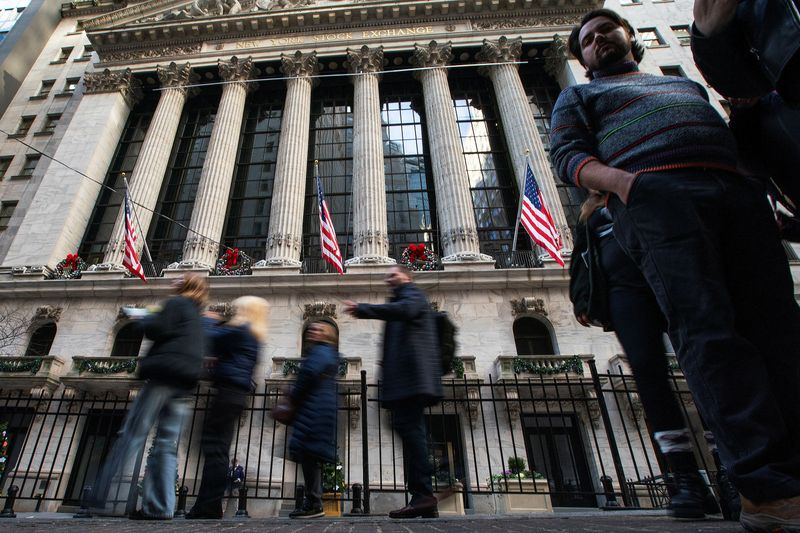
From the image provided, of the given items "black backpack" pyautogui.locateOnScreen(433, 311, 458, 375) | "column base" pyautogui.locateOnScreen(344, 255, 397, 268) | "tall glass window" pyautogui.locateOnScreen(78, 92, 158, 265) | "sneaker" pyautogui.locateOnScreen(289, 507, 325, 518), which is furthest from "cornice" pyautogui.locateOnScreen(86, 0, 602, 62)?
"sneaker" pyautogui.locateOnScreen(289, 507, 325, 518)

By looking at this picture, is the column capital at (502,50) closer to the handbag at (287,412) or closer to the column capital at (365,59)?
the column capital at (365,59)

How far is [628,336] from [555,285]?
13.2 meters

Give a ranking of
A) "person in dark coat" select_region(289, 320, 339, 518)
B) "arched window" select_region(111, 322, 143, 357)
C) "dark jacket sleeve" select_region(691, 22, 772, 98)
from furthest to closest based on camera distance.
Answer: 1. "arched window" select_region(111, 322, 143, 357)
2. "person in dark coat" select_region(289, 320, 339, 518)
3. "dark jacket sleeve" select_region(691, 22, 772, 98)

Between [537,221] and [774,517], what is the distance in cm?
1184

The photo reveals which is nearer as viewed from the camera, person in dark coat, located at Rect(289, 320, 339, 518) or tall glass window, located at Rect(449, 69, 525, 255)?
person in dark coat, located at Rect(289, 320, 339, 518)

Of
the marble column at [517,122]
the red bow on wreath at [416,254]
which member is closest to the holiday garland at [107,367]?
the red bow on wreath at [416,254]

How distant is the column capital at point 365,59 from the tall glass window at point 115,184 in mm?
11778

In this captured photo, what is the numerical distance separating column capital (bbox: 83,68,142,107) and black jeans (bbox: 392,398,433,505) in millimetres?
26525

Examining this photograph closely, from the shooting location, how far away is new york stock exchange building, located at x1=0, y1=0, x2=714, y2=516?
40.2ft

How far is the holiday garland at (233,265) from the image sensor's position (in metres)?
16.7

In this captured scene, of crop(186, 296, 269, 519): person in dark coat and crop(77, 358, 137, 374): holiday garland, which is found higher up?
crop(77, 358, 137, 374): holiday garland

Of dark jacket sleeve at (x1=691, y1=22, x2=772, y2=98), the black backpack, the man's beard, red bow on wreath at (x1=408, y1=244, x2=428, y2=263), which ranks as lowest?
the black backpack

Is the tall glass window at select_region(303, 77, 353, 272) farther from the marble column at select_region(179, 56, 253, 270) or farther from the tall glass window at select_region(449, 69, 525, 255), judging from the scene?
the tall glass window at select_region(449, 69, 525, 255)

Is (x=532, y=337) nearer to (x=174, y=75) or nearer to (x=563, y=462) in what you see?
(x=563, y=462)
